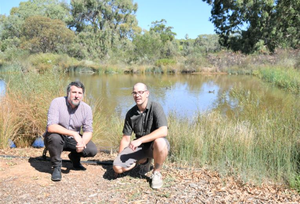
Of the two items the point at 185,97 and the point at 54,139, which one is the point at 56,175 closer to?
the point at 54,139

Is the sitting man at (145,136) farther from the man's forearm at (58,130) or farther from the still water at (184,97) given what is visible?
the still water at (184,97)

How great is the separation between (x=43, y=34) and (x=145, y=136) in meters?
29.0

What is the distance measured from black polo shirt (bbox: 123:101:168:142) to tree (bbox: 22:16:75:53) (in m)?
28.3

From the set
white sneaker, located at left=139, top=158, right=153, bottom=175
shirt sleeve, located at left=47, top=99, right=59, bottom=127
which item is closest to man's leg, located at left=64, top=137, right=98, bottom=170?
shirt sleeve, located at left=47, top=99, right=59, bottom=127

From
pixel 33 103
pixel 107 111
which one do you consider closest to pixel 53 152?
pixel 33 103

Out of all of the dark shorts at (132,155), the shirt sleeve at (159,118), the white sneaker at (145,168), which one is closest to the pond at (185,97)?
the white sneaker at (145,168)

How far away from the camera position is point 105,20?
130ft

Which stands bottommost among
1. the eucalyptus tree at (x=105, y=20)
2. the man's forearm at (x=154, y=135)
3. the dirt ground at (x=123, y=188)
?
the dirt ground at (x=123, y=188)

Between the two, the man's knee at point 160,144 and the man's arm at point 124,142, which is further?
the man's arm at point 124,142

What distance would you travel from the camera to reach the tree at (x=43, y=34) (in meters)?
28.4

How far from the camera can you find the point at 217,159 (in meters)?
3.48

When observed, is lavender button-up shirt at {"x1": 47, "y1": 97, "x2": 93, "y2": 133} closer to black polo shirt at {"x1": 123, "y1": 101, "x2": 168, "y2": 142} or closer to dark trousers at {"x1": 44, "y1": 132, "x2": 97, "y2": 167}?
dark trousers at {"x1": 44, "y1": 132, "x2": 97, "y2": 167}

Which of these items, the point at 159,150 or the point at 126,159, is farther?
the point at 126,159

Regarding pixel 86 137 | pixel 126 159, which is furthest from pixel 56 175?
pixel 126 159
